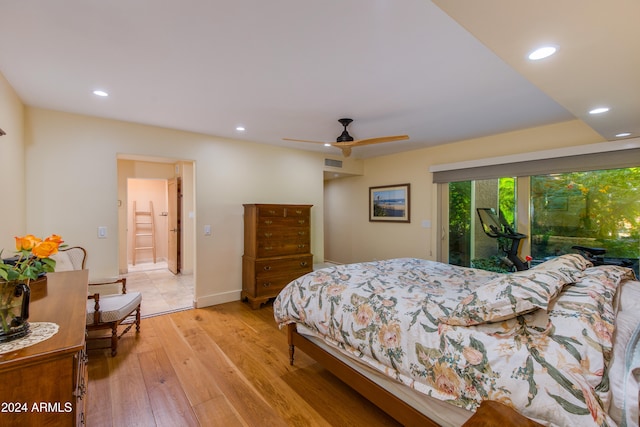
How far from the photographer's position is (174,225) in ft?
19.9

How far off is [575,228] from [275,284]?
3.89 metres

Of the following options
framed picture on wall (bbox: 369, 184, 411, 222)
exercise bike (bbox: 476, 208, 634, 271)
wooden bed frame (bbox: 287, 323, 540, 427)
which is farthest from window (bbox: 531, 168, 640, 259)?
wooden bed frame (bbox: 287, 323, 540, 427)

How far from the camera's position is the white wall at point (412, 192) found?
3508mm

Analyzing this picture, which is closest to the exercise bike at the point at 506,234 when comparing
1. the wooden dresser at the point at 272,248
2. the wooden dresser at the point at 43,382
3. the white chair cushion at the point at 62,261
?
the wooden dresser at the point at 272,248

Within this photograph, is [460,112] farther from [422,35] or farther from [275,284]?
[275,284]

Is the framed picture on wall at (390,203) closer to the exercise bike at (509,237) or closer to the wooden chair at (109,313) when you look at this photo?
the exercise bike at (509,237)

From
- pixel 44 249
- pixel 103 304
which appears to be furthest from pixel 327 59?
pixel 103 304

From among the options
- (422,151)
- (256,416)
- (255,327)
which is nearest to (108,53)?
(256,416)

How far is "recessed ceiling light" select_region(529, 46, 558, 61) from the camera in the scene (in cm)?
136

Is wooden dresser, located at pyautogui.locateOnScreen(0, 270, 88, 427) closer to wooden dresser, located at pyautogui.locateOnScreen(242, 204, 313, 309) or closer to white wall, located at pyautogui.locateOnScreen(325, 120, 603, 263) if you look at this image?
wooden dresser, located at pyautogui.locateOnScreen(242, 204, 313, 309)

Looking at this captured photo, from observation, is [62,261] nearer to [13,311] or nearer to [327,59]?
[13,311]

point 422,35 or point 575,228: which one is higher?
point 422,35

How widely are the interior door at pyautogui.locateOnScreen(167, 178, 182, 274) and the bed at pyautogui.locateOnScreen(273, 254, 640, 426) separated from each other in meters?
4.68

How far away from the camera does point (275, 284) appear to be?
4.14m
